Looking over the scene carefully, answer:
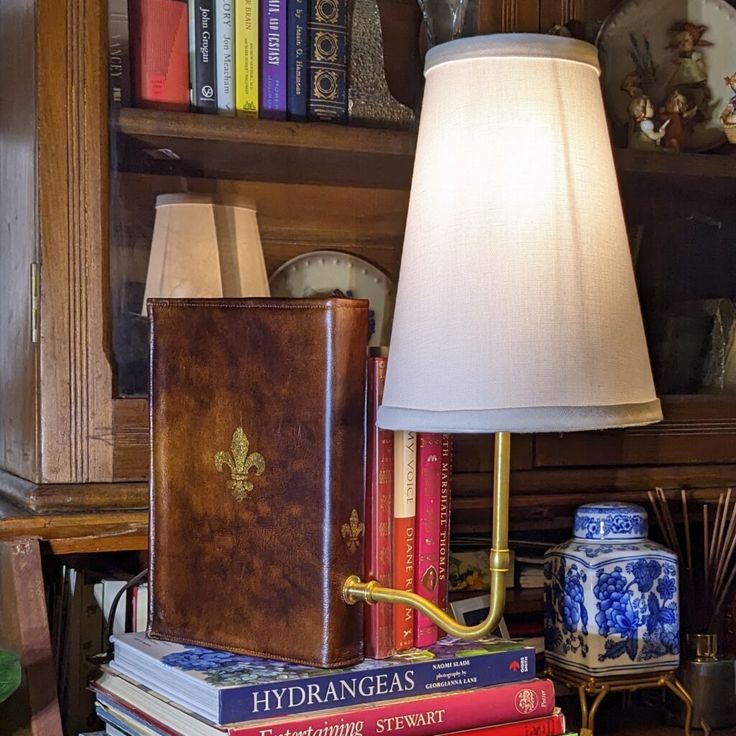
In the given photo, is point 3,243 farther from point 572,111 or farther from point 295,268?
point 572,111

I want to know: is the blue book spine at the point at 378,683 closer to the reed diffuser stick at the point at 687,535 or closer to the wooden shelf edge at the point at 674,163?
the reed diffuser stick at the point at 687,535

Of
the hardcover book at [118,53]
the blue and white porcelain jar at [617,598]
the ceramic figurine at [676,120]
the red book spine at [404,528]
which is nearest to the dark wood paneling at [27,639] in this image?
the red book spine at [404,528]

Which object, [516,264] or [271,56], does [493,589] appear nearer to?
[516,264]

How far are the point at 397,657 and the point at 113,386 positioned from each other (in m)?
0.34

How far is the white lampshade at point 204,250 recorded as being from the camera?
107cm

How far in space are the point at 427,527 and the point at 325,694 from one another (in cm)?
18

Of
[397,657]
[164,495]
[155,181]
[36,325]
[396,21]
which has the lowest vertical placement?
[397,657]

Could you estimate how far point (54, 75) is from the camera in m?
1.02

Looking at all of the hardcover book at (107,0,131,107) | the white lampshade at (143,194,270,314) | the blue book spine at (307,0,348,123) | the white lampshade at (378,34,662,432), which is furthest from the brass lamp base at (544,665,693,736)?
the hardcover book at (107,0,131,107)

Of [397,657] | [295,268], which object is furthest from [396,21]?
[397,657]

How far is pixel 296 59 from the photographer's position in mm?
1114

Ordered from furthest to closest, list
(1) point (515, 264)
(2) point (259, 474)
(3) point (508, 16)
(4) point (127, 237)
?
(3) point (508, 16)
(4) point (127, 237)
(2) point (259, 474)
(1) point (515, 264)

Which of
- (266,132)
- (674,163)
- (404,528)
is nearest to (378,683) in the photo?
(404,528)

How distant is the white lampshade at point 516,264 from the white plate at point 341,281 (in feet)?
0.73
